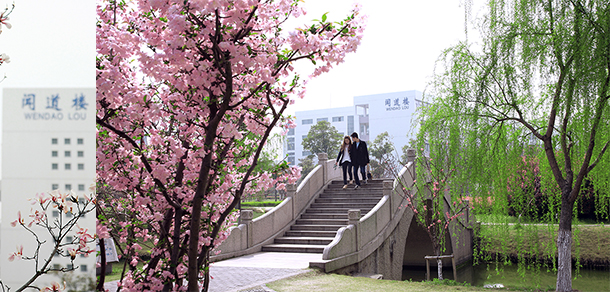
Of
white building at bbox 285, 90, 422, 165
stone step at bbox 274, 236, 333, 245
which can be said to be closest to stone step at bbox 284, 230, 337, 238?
stone step at bbox 274, 236, 333, 245

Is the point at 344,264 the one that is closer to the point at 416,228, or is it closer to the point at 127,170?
the point at 127,170

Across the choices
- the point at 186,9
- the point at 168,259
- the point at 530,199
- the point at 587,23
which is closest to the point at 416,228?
the point at 530,199

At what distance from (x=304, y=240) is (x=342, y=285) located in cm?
390

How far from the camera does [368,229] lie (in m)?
11.6

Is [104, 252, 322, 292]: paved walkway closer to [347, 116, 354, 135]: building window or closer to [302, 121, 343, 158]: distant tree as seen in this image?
[302, 121, 343, 158]: distant tree

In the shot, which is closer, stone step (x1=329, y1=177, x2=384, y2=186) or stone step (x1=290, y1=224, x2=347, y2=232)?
stone step (x1=290, y1=224, x2=347, y2=232)

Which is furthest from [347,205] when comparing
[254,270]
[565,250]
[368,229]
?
[565,250]

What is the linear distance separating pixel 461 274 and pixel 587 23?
12.6 metres

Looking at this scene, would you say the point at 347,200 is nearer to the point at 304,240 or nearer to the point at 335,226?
the point at 335,226

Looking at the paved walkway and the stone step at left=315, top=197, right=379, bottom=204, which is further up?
the stone step at left=315, top=197, right=379, bottom=204

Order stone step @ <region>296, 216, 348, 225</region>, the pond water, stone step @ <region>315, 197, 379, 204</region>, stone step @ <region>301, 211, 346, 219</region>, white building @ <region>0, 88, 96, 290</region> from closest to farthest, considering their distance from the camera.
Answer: white building @ <region>0, 88, 96, 290</region>
stone step @ <region>296, 216, 348, 225</region>
stone step @ <region>301, 211, 346, 219</region>
stone step @ <region>315, 197, 379, 204</region>
the pond water

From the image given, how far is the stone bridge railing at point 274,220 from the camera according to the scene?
10.7 m

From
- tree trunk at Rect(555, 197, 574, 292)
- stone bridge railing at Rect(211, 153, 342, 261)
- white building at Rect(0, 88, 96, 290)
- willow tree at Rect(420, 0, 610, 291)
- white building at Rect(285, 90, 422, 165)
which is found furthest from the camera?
white building at Rect(285, 90, 422, 165)

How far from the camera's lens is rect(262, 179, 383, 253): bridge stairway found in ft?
38.1
